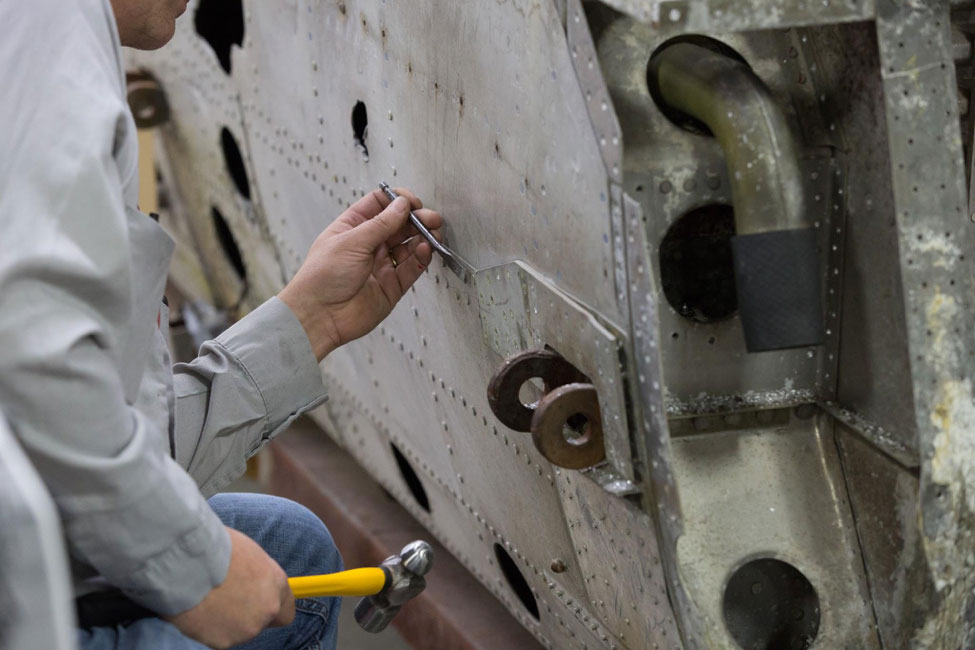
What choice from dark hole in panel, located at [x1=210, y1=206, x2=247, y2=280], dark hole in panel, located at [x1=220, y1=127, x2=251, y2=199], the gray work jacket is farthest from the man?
dark hole in panel, located at [x1=210, y1=206, x2=247, y2=280]

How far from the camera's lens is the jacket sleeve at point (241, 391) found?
211 cm

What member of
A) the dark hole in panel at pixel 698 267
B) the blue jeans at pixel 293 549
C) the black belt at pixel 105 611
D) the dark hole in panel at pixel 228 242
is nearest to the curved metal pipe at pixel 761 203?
the dark hole in panel at pixel 698 267

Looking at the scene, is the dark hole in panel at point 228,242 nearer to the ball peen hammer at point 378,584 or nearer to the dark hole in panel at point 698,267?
the ball peen hammer at point 378,584

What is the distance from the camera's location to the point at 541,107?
70.2 inches

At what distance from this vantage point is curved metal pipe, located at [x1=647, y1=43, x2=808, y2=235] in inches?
64.7

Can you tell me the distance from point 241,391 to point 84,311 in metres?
0.74

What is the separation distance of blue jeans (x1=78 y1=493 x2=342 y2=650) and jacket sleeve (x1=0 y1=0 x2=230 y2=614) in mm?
664

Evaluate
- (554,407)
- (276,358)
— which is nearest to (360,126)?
(276,358)

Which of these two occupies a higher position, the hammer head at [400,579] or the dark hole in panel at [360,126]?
the dark hole in panel at [360,126]

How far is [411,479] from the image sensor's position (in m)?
3.22

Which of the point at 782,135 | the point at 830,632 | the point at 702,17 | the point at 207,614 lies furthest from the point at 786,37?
the point at 207,614

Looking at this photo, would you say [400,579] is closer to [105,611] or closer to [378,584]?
[378,584]

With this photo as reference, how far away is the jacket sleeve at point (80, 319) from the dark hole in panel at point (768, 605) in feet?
2.76

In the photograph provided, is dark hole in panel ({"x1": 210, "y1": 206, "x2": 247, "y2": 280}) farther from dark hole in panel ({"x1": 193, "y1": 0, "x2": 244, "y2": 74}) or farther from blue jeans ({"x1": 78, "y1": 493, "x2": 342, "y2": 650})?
blue jeans ({"x1": 78, "y1": 493, "x2": 342, "y2": 650})
